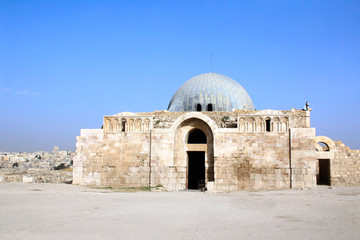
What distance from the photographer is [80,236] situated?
6.85 metres

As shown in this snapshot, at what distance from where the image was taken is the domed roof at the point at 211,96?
76.0 feet

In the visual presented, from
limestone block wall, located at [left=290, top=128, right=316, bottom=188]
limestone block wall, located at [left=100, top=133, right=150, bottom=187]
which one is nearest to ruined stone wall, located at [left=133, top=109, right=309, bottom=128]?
limestone block wall, located at [left=290, top=128, right=316, bottom=188]

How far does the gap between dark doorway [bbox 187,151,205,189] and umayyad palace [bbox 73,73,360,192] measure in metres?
0.94

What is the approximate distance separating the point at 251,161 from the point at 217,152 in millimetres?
1997

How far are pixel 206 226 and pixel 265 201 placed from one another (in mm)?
5082

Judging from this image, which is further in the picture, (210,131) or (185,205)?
(210,131)

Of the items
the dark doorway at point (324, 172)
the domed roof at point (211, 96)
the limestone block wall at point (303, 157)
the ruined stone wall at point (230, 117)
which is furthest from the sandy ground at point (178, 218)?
the domed roof at point (211, 96)

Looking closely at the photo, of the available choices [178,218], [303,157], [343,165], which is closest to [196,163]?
[303,157]

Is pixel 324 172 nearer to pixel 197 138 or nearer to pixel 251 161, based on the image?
pixel 251 161

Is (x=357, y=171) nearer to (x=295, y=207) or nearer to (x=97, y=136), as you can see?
(x=295, y=207)

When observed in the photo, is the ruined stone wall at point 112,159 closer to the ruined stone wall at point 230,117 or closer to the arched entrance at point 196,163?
the ruined stone wall at point 230,117

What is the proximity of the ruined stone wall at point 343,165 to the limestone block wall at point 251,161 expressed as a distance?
9.83ft

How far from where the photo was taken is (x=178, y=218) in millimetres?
8891

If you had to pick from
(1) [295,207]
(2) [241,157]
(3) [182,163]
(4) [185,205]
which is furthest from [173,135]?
(1) [295,207]
